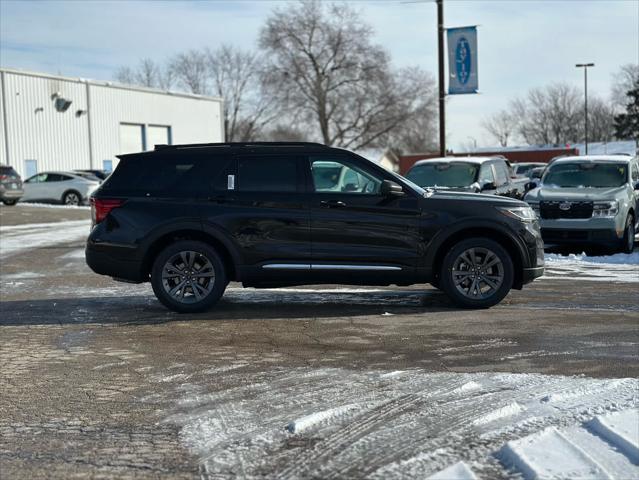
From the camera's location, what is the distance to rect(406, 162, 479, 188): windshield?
16297 millimetres

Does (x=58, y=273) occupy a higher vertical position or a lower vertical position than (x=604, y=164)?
lower

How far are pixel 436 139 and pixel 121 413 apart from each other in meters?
66.5

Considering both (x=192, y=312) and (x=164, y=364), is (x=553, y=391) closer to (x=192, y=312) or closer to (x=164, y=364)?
(x=164, y=364)

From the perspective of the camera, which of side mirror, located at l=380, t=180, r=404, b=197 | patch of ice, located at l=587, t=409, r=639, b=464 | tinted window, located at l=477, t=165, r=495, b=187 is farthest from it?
tinted window, located at l=477, t=165, r=495, b=187

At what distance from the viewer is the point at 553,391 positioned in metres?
5.75

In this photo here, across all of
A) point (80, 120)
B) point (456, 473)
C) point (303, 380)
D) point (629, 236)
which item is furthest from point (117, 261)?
point (80, 120)

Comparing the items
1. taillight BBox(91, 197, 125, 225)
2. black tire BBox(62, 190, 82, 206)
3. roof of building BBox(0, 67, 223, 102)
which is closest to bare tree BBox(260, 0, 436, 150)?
roof of building BBox(0, 67, 223, 102)

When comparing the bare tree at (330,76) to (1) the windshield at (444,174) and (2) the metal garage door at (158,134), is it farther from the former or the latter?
(1) the windshield at (444,174)

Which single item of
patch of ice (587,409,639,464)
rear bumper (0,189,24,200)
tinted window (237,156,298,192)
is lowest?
patch of ice (587,409,639,464)

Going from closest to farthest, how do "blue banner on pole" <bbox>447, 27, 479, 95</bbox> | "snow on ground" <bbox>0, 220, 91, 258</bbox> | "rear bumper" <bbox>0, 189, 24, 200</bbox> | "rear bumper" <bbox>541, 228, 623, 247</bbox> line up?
1. "rear bumper" <bbox>541, 228, 623, 247</bbox>
2. "snow on ground" <bbox>0, 220, 91, 258</bbox>
3. "blue banner on pole" <bbox>447, 27, 479, 95</bbox>
4. "rear bumper" <bbox>0, 189, 24, 200</bbox>

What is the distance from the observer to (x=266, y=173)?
9.40 metres

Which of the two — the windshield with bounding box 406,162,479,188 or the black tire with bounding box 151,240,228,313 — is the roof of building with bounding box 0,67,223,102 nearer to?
the windshield with bounding box 406,162,479,188

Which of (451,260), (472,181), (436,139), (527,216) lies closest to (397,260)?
(451,260)

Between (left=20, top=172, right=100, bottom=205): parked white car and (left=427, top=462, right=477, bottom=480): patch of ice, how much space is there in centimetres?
3322
